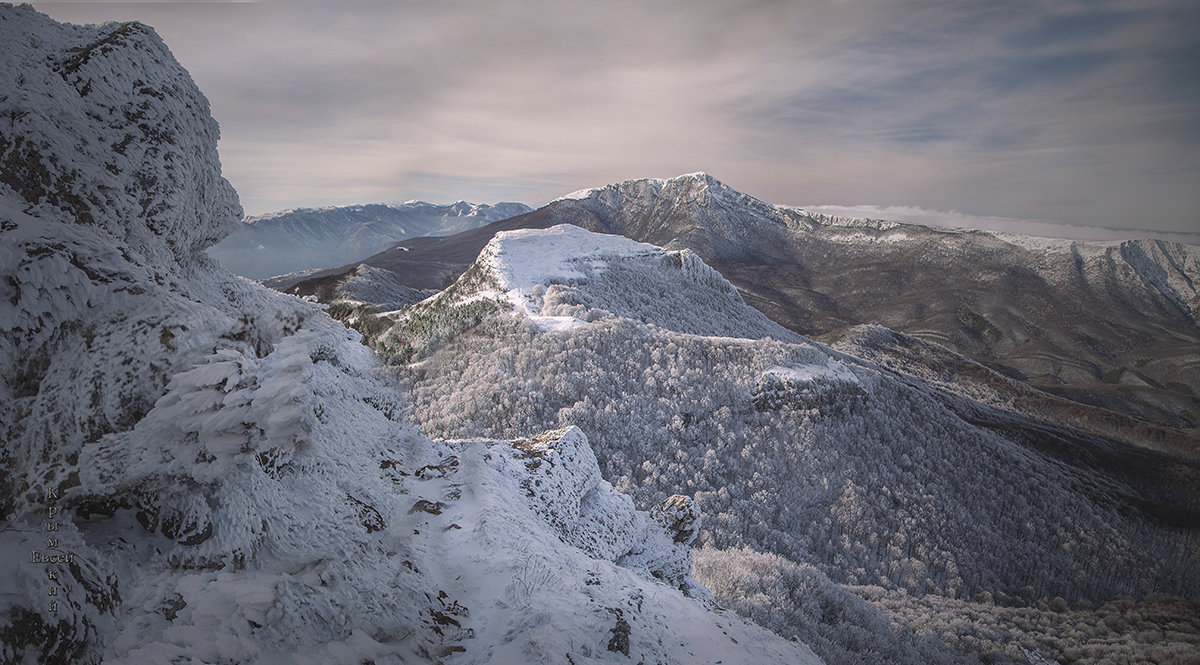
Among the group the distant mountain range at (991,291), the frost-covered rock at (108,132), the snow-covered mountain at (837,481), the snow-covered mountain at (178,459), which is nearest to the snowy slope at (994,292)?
the distant mountain range at (991,291)

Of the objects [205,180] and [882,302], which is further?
[882,302]

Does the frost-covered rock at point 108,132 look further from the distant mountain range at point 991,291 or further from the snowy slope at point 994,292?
the snowy slope at point 994,292

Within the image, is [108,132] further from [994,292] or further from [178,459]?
[994,292]

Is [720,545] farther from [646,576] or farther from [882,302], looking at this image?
[882,302]

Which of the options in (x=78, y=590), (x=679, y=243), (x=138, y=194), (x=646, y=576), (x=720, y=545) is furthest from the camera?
(x=679, y=243)

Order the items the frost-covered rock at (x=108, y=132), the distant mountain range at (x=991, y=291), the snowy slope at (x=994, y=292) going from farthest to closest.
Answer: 1. the snowy slope at (x=994, y=292)
2. the distant mountain range at (x=991, y=291)
3. the frost-covered rock at (x=108, y=132)

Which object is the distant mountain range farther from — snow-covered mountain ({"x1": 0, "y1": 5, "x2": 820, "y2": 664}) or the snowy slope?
snow-covered mountain ({"x1": 0, "y1": 5, "x2": 820, "y2": 664})

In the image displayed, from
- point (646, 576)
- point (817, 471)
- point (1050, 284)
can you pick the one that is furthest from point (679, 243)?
point (646, 576)
